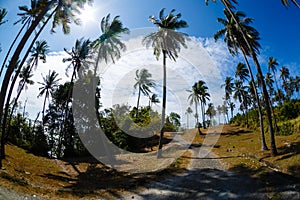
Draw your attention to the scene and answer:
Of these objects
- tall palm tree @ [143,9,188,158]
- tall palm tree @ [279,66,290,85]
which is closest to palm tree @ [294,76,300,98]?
tall palm tree @ [279,66,290,85]

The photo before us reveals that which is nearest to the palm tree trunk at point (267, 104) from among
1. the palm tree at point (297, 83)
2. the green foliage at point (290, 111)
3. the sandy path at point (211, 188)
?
the sandy path at point (211, 188)

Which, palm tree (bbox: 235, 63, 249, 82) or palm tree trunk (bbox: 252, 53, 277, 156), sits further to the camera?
palm tree (bbox: 235, 63, 249, 82)

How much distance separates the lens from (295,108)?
30.9 meters

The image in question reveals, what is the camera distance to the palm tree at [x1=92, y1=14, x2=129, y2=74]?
76.8 feet

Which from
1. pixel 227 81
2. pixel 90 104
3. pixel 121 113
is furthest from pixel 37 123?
pixel 227 81

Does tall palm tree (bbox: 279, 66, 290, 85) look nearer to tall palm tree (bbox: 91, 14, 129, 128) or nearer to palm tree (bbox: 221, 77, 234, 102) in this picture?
palm tree (bbox: 221, 77, 234, 102)

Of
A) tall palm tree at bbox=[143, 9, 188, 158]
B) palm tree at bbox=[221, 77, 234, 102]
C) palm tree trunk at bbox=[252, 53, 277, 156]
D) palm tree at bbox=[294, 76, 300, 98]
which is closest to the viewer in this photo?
palm tree trunk at bbox=[252, 53, 277, 156]

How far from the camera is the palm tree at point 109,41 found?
23406 millimetres

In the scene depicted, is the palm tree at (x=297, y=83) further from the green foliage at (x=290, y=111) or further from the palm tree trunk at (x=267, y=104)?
the palm tree trunk at (x=267, y=104)

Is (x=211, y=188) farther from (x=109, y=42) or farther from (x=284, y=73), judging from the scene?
(x=284, y=73)

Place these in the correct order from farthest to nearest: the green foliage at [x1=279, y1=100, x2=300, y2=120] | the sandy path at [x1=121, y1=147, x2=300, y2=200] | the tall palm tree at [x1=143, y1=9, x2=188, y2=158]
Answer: the green foliage at [x1=279, y1=100, x2=300, y2=120]
the tall palm tree at [x1=143, y1=9, x2=188, y2=158]
the sandy path at [x1=121, y1=147, x2=300, y2=200]

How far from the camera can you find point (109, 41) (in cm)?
2350

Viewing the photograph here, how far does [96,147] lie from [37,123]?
12.7 m

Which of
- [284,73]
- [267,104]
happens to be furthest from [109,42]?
[284,73]
